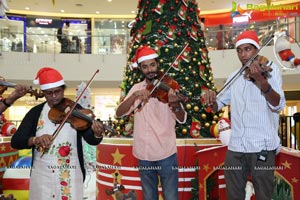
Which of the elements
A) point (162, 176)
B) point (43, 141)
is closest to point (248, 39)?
point (162, 176)

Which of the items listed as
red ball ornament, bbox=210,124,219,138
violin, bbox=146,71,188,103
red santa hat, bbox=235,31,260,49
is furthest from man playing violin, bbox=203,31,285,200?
red ball ornament, bbox=210,124,219,138

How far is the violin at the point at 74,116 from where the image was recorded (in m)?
2.27

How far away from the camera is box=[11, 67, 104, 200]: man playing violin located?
90.4 inches

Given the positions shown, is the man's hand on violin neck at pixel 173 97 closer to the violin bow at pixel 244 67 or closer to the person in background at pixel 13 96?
the violin bow at pixel 244 67

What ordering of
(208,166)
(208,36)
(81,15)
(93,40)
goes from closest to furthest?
(208,166) < (208,36) < (93,40) < (81,15)

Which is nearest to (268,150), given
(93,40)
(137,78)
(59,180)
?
(59,180)

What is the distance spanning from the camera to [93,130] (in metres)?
2.25

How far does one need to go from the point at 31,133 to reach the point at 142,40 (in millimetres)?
2108

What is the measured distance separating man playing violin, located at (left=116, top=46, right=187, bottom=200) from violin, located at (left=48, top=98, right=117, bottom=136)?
34 centimetres

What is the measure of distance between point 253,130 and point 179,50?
6.32 feet

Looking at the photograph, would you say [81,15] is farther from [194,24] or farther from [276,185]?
[276,185]

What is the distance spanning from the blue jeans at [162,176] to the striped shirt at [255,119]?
1.38ft

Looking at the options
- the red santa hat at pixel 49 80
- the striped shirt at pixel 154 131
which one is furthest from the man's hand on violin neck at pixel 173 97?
the red santa hat at pixel 49 80

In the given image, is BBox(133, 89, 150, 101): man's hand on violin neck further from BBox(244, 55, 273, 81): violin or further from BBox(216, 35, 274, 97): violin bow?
BBox(244, 55, 273, 81): violin
